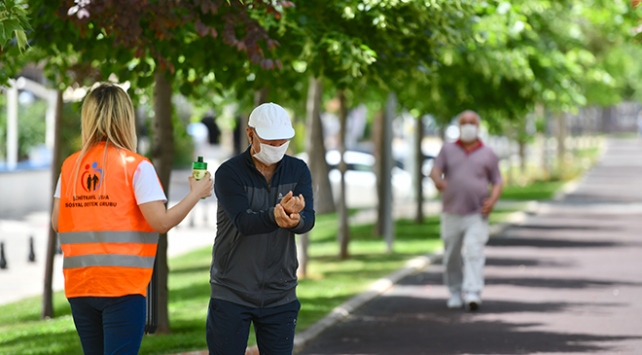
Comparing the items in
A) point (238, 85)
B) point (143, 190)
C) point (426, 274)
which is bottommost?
point (426, 274)

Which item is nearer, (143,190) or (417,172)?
(143,190)

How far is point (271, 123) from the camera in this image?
5.62 metres

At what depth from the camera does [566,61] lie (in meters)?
19.1

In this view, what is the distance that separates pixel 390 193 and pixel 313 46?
391 inches

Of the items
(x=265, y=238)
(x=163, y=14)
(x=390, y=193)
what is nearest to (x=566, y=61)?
(x=390, y=193)

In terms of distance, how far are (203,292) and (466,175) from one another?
3745mm

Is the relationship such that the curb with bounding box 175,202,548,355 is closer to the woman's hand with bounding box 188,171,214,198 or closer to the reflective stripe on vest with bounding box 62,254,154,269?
the woman's hand with bounding box 188,171,214,198

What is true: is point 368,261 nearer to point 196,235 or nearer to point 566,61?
point 566,61

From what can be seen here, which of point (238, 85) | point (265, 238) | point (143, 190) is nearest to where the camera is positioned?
point (143, 190)

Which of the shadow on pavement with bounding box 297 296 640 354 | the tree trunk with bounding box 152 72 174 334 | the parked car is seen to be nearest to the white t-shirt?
the shadow on pavement with bounding box 297 296 640 354

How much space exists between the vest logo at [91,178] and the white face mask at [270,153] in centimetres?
76

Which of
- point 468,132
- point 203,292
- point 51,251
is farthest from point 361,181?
point 468,132

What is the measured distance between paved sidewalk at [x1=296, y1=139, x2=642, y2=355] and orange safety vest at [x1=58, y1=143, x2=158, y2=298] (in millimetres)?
4450

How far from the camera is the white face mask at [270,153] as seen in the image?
562 cm
